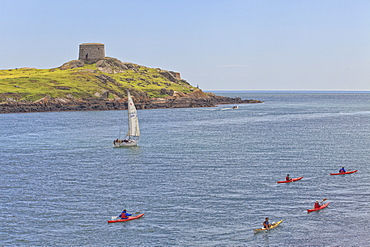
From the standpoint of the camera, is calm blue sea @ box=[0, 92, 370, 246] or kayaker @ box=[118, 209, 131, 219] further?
kayaker @ box=[118, 209, 131, 219]

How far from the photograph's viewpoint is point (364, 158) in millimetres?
82312

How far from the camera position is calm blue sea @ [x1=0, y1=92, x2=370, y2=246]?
45.6 m

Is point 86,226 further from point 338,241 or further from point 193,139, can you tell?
point 193,139

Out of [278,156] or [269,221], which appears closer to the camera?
[269,221]

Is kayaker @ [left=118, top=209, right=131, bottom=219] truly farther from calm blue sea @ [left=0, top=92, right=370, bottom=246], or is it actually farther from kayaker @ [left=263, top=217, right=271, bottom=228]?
kayaker @ [left=263, top=217, right=271, bottom=228]

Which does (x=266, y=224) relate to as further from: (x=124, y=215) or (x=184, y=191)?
(x=184, y=191)

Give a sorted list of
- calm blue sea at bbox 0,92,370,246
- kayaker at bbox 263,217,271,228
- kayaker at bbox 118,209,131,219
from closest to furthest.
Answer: calm blue sea at bbox 0,92,370,246
kayaker at bbox 263,217,271,228
kayaker at bbox 118,209,131,219

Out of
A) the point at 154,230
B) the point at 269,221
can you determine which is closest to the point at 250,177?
the point at 269,221

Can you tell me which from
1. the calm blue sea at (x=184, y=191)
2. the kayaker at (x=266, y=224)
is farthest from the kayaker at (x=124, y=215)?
the kayaker at (x=266, y=224)

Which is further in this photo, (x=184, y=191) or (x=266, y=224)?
(x=184, y=191)

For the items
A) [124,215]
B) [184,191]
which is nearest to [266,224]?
[124,215]

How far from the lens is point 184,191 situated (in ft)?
196

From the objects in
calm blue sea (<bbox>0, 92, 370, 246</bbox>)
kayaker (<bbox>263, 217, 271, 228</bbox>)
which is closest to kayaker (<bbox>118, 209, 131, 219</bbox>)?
calm blue sea (<bbox>0, 92, 370, 246</bbox>)

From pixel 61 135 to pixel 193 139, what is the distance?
33973mm
